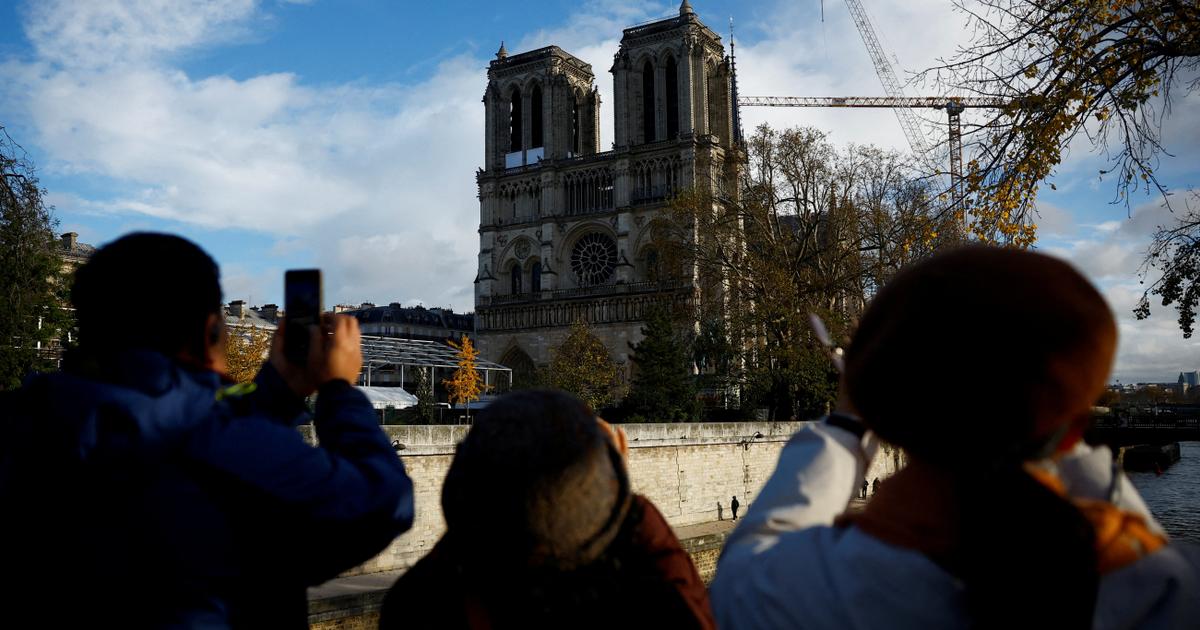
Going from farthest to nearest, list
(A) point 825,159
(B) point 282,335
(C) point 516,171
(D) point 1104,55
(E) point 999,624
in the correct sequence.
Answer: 1. (C) point 516,171
2. (A) point 825,159
3. (D) point 1104,55
4. (B) point 282,335
5. (E) point 999,624

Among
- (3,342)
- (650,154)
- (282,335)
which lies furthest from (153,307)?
(650,154)

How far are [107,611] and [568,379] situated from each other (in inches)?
1382

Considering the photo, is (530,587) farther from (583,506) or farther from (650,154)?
(650,154)

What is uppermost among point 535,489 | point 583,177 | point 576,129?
point 576,129

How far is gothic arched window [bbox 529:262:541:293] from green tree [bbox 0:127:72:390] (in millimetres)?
32570

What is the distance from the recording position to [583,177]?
4809 cm

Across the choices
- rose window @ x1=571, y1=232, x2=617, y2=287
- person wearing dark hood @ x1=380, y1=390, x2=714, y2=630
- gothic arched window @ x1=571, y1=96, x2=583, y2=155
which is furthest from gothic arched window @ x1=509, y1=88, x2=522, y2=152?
person wearing dark hood @ x1=380, y1=390, x2=714, y2=630

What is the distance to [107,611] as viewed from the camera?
4.89ft

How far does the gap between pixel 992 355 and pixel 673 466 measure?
63.9 ft

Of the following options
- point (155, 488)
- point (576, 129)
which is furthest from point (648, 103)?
point (155, 488)

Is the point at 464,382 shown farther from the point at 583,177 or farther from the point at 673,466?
the point at 673,466

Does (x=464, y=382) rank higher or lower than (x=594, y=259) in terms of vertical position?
lower

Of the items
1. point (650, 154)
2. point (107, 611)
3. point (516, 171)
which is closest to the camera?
point (107, 611)

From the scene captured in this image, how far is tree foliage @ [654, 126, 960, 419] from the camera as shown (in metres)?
25.1
